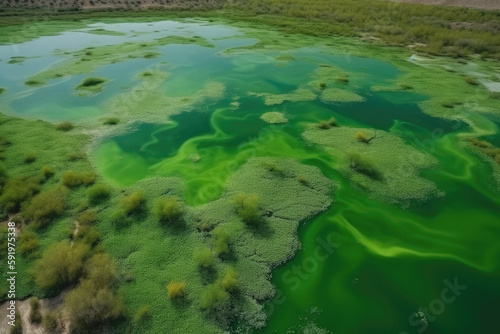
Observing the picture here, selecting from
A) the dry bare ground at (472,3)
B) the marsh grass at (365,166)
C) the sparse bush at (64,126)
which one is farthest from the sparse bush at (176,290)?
the dry bare ground at (472,3)

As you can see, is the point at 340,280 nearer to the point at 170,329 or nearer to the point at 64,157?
the point at 170,329

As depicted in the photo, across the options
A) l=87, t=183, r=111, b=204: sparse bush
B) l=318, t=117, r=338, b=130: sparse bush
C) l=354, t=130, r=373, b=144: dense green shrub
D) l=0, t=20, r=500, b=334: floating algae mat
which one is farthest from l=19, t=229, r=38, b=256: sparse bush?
l=354, t=130, r=373, b=144: dense green shrub

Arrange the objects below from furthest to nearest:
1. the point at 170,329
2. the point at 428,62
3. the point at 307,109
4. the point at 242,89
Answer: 1. the point at 428,62
2. the point at 242,89
3. the point at 307,109
4. the point at 170,329

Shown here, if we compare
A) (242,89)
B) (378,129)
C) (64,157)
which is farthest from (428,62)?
(64,157)

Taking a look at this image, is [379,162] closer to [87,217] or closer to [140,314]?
[140,314]

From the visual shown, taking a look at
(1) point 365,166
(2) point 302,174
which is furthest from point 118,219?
(1) point 365,166

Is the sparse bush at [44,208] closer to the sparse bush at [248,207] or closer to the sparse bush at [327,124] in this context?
the sparse bush at [248,207]
